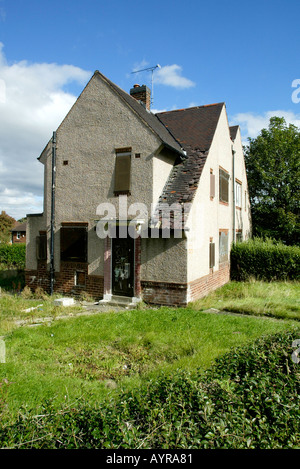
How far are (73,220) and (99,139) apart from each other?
3.35 metres

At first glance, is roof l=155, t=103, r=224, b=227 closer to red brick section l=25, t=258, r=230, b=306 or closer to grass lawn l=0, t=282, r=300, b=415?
red brick section l=25, t=258, r=230, b=306

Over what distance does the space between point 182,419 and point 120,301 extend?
8659 millimetres

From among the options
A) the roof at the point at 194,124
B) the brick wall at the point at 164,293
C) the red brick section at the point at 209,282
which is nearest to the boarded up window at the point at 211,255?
the red brick section at the point at 209,282

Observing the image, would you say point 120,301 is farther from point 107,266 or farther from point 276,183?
point 276,183

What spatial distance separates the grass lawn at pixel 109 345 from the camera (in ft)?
16.1

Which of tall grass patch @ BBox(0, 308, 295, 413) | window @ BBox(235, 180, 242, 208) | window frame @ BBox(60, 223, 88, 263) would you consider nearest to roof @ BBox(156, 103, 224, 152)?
window @ BBox(235, 180, 242, 208)

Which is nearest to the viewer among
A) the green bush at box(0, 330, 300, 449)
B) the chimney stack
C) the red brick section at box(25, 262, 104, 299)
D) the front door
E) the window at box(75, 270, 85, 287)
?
the green bush at box(0, 330, 300, 449)

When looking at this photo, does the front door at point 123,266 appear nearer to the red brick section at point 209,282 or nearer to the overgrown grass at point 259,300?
the red brick section at point 209,282

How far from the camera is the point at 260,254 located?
1563cm

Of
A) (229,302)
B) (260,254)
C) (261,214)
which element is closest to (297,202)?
(261,214)

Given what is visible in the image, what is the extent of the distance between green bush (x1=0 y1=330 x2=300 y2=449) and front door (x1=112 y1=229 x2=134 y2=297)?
7.76m

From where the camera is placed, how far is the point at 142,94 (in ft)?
50.1

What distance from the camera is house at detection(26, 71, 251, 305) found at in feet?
36.1

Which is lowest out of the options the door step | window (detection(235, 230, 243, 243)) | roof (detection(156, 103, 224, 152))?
the door step
